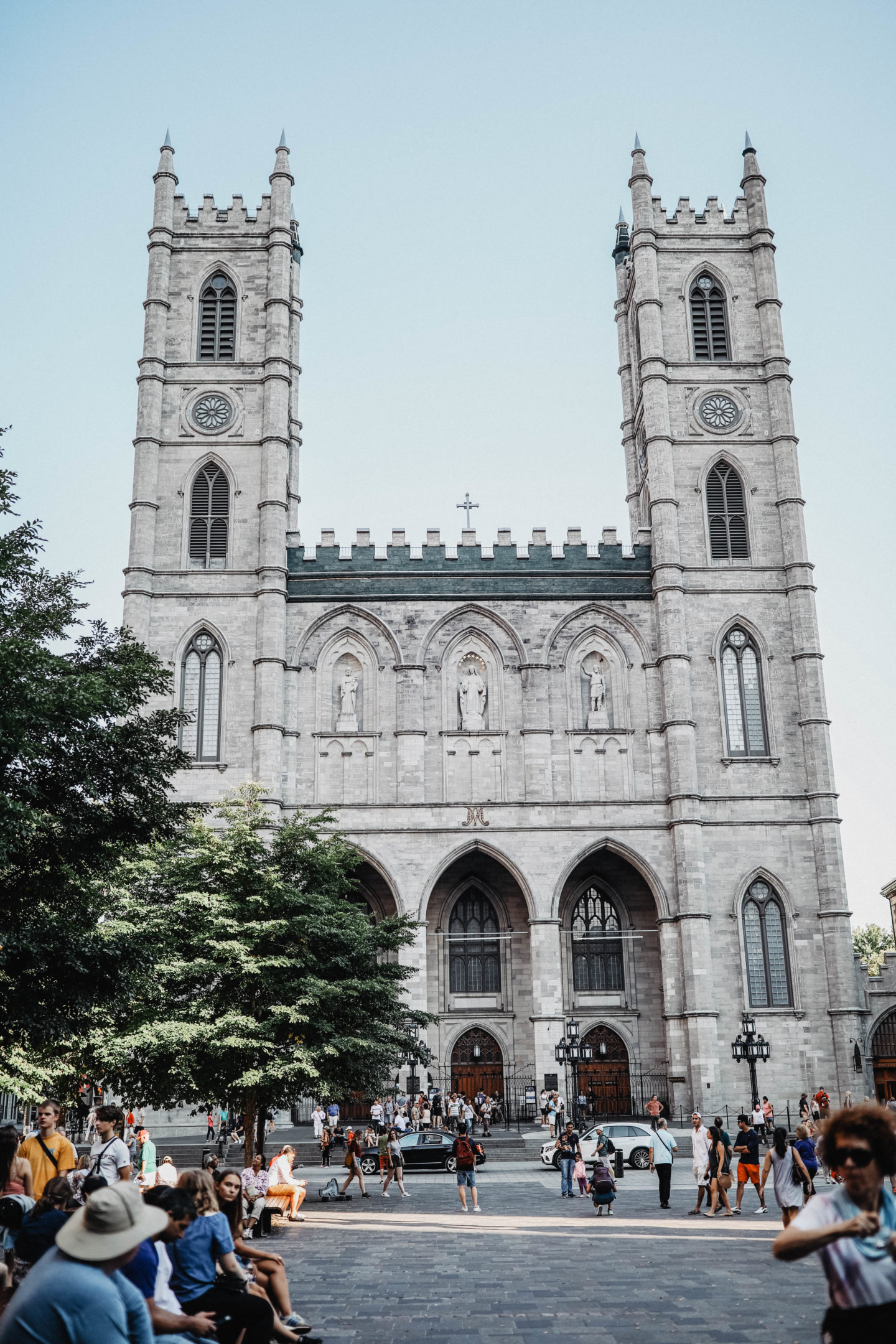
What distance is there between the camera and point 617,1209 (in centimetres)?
1850

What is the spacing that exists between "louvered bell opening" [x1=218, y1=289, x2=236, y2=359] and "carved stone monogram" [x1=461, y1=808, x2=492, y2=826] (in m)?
17.8

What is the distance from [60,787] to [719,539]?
27895 millimetres

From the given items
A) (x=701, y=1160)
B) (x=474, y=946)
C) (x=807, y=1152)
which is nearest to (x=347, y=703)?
(x=474, y=946)

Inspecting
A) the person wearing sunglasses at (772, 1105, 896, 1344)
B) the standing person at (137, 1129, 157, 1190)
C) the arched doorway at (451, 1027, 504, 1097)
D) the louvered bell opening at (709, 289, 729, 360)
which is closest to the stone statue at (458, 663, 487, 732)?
the arched doorway at (451, 1027, 504, 1097)

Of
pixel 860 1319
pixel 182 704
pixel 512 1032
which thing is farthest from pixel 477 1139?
pixel 860 1319

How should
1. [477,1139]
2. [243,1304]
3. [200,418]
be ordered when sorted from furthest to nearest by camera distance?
[200,418], [477,1139], [243,1304]

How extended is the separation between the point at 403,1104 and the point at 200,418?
2288 centimetres

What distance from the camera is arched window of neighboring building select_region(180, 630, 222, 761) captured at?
36688 millimetres

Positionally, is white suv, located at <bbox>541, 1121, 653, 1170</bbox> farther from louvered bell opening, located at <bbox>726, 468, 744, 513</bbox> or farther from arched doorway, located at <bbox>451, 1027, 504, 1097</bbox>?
louvered bell opening, located at <bbox>726, 468, 744, 513</bbox>

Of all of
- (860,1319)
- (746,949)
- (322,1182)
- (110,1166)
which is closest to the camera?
(860,1319)

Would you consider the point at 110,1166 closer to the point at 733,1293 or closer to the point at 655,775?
the point at 733,1293

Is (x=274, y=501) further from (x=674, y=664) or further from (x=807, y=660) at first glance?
(x=807, y=660)

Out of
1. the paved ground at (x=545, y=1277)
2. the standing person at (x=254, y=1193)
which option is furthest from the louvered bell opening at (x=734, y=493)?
the standing person at (x=254, y=1193)

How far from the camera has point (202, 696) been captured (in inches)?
1468
